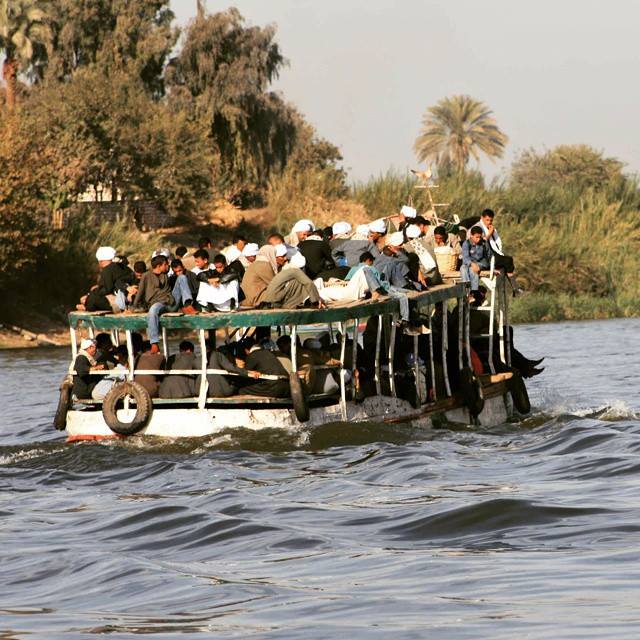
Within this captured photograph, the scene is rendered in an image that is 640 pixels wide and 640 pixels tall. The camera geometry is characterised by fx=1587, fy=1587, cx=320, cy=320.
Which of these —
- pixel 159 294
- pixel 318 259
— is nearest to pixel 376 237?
pixel 318 259

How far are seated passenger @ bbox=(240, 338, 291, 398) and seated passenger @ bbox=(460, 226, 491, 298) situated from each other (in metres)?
4.79

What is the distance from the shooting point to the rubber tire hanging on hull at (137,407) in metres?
19.6

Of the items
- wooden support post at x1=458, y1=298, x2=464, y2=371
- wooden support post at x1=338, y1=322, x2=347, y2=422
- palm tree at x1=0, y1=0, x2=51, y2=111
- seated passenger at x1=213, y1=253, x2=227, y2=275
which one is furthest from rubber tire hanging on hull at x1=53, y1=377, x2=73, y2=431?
palm tree at x1=0, y1=0, x2=51, y2=111

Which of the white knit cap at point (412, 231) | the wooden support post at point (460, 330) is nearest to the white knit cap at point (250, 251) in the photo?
the white knit cap at point (412, 231)

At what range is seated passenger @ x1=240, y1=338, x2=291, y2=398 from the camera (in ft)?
64.0

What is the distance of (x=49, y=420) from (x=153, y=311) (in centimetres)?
975

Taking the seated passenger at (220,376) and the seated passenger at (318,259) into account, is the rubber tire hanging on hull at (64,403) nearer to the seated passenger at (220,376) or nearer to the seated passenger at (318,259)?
the seated passenger at (220,376)

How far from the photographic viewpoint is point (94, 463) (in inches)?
766

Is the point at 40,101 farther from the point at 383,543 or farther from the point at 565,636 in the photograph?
the point at 565,636

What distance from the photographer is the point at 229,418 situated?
19.5m

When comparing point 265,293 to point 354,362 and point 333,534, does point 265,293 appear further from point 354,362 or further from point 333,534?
point 333,534

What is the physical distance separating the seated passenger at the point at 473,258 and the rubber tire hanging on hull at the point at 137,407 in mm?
5948

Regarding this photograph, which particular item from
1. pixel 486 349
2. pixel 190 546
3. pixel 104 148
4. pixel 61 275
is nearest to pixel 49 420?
pixel 486 349

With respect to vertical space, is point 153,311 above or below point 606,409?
above
